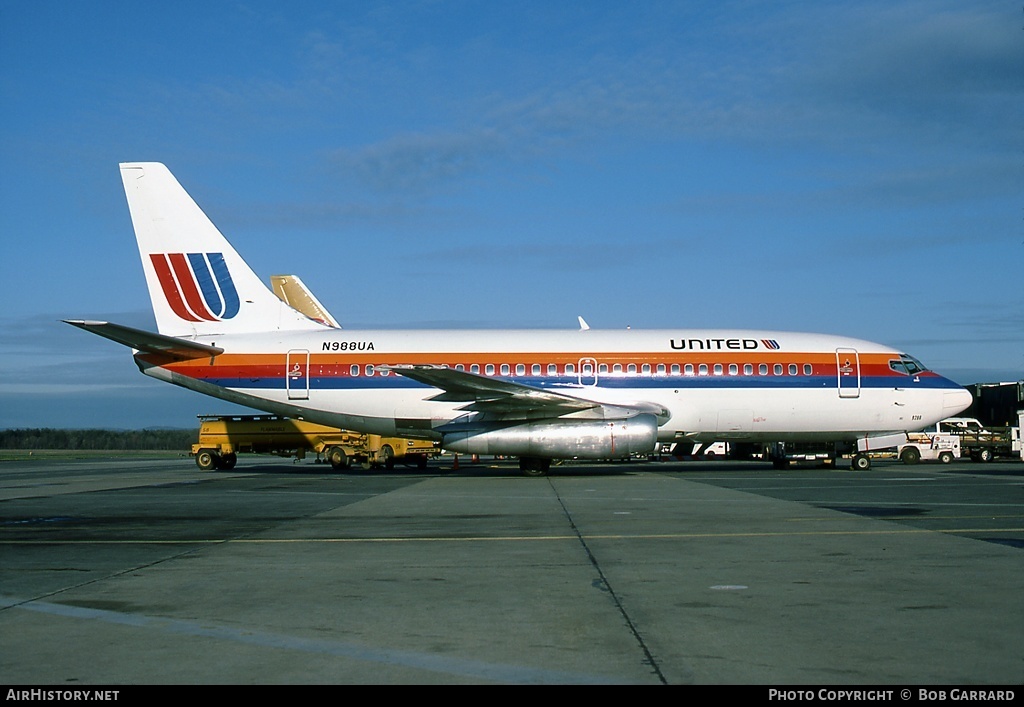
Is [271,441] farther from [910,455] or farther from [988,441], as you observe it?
[988,441]

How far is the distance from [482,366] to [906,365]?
41.3 ft

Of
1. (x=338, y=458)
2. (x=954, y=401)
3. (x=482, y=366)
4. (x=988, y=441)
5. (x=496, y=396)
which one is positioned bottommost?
(x=338, y=458)

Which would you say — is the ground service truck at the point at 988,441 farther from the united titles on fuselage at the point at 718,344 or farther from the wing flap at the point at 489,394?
the wing flap at the point at 489,394

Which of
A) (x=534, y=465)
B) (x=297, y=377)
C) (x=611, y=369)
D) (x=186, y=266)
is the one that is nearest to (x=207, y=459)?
(x=186, y=266)

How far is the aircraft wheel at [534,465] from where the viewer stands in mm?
26828

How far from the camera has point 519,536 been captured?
39.0 feet

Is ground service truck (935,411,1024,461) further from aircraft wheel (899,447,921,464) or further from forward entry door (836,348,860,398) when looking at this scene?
forward entry door (836,348,860,398)

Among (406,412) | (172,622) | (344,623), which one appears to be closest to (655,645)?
(344,623)

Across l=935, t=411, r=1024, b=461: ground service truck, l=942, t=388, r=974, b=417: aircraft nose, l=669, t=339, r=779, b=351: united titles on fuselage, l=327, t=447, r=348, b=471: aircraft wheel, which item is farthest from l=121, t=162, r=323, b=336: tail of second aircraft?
l=935, t=411, r=1024, b=461: ground service truck

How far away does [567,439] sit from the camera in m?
24.5

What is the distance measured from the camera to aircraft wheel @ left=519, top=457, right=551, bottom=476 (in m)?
26.8
